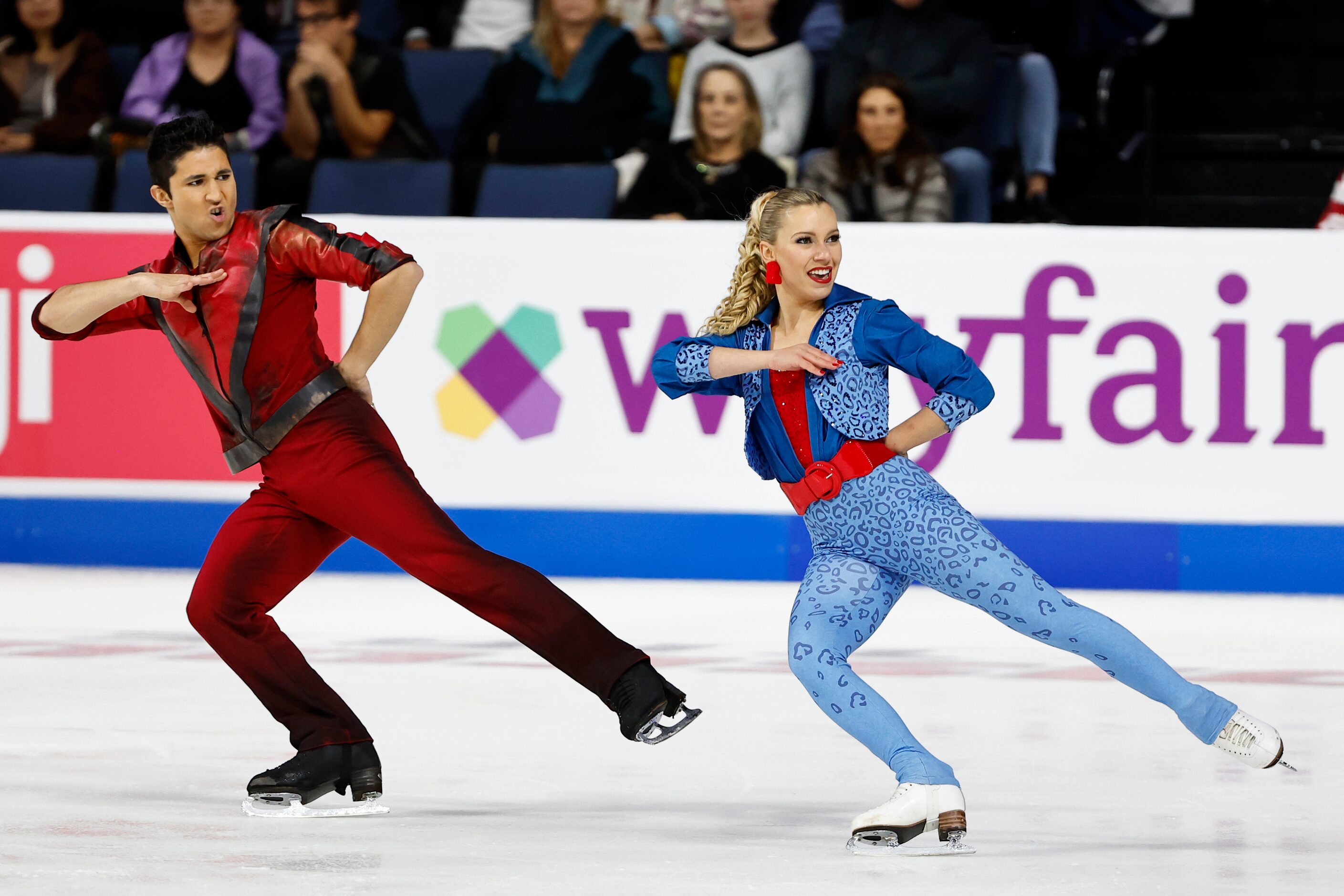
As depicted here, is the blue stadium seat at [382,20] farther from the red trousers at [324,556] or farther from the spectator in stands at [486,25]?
the red trousers at [324,556]

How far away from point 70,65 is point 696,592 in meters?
3.89

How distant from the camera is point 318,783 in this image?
3.66 m

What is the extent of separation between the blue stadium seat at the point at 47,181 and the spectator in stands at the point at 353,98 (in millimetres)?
821

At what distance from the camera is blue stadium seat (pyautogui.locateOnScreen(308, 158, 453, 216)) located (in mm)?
7641

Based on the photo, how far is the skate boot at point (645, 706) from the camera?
3570mm

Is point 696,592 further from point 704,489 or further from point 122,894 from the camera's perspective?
point 122,894

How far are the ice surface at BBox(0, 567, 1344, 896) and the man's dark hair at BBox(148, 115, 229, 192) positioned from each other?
1.20 metres

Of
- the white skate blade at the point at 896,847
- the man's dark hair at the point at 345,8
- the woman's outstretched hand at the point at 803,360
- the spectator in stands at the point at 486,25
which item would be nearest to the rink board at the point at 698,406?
the man's dark hair at the point at 345,8

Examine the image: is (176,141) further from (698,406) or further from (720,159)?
(720,159)

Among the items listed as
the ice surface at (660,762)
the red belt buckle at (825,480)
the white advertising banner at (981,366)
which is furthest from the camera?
the white advertising banner at (981,366)

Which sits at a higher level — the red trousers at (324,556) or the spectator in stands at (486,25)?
the spectator in stands at (486,25)

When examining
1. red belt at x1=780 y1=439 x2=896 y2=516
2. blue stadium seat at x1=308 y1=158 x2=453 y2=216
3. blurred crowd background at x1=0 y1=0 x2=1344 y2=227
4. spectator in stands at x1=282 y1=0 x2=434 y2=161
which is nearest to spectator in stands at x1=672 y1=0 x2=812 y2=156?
blurred crowd background at x1=0 y1=0 x2=1344 y2=227

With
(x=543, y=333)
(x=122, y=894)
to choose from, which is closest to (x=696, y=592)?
(x=543, y=333)

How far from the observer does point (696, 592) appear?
21.8 feet
